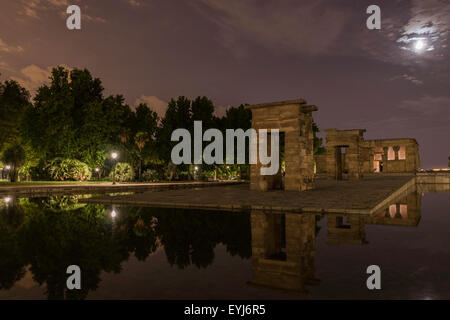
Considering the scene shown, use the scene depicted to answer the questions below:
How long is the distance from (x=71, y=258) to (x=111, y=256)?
600 mm

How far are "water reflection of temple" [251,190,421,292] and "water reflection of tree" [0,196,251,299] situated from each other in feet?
1.25

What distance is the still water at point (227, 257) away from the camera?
11.6ft

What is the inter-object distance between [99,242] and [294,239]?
3.74 m

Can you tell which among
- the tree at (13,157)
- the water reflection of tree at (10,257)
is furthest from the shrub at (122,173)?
the water reflection of tree at (10,257)

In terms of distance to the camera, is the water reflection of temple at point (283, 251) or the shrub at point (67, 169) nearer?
the water reflection of temple at point (283, 251)

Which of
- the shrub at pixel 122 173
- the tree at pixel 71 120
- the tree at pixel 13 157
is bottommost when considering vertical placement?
the shrub at pixel 122 173

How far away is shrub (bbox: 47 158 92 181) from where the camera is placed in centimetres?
3111

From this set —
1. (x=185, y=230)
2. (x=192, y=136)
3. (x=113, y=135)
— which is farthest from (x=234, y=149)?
(x=185, y=230)

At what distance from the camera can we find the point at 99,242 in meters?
5.95

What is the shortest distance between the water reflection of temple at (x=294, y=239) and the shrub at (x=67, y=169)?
2714 centimetres

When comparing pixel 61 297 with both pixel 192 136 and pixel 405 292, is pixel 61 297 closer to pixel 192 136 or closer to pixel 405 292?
pixel 405 292
